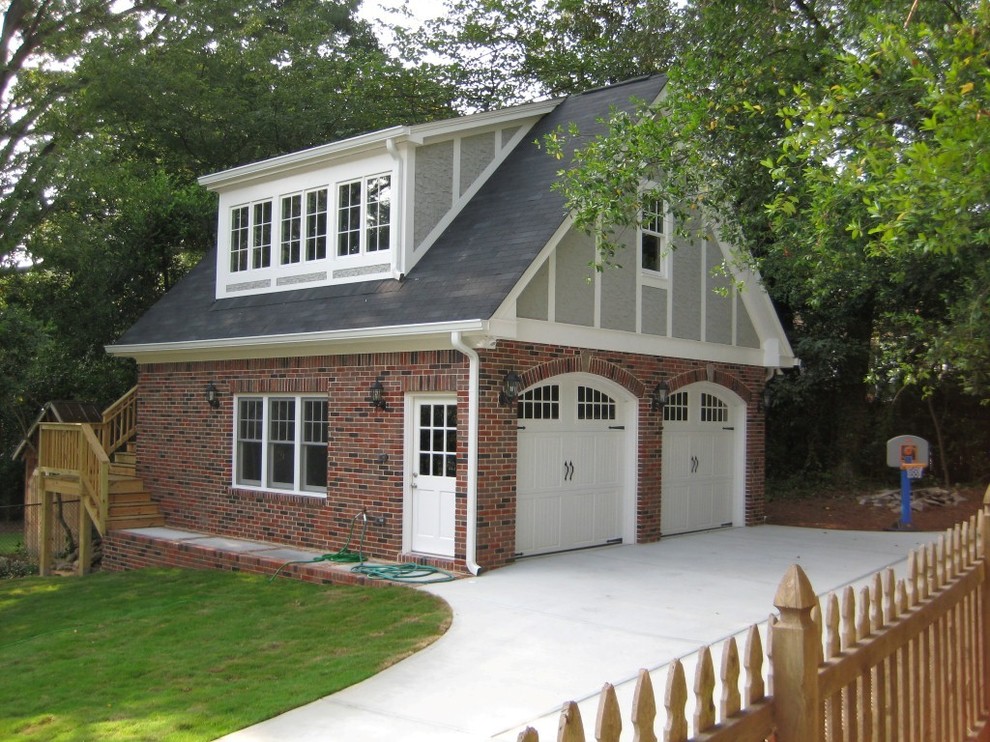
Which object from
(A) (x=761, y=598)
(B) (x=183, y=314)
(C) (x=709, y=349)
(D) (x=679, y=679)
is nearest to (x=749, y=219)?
(C) (x=709, y=349)

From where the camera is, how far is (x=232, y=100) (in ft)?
79.9

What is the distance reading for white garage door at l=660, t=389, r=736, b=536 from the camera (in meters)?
15.0

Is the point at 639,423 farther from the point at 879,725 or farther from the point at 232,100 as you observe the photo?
the point at 232,100

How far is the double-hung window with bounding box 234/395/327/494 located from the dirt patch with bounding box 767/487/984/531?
8.75 meters

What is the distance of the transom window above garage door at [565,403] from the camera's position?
12.4m

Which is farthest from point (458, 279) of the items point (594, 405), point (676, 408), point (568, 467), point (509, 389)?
point (676, 408)

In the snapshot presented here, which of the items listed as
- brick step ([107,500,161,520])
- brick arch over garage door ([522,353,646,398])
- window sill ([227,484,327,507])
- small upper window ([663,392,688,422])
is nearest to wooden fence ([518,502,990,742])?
brick arch over garage door ([522,353,646,398])

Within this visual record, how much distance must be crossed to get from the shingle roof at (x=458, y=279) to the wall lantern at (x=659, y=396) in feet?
11.0

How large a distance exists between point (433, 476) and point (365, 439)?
47.4 inches

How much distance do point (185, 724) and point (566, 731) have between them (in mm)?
4940

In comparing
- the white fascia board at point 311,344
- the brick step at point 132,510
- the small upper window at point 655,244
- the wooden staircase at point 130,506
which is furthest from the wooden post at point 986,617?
the brick step at point 132,510

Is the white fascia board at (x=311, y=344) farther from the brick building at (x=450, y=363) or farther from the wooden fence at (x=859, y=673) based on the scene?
the wooden fence at (x=859, y=673)

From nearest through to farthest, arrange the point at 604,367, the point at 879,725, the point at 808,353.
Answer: the point at 879,725 → the point at 604,367 → the point at 808,353

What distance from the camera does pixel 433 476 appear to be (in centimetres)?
1189
